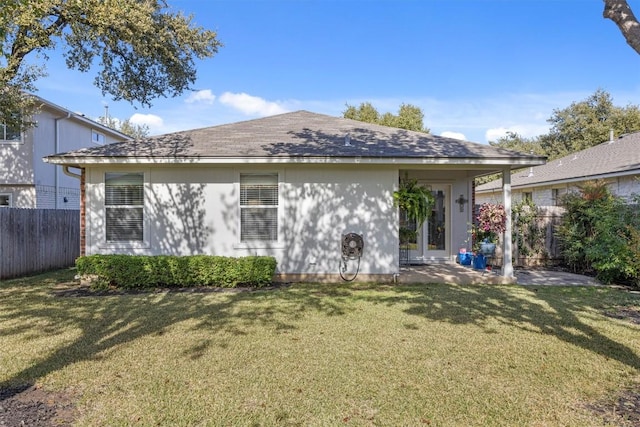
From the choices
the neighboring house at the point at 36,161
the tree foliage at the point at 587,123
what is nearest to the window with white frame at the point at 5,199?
the neighboring house at the point at 36,161

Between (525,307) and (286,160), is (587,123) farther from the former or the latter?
(286,160)

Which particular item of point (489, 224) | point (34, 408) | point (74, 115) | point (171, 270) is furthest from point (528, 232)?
point (74, 115)

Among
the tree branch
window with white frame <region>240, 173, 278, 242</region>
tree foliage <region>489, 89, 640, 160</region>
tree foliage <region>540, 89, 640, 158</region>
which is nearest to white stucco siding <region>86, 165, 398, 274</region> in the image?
window with white frame <region>240, 173, 278, 242</region>

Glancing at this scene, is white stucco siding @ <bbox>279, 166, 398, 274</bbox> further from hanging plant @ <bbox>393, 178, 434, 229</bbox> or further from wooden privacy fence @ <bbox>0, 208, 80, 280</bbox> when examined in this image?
wooden privacy fence @ <bbox>0, 208, 80, 280</bbox>

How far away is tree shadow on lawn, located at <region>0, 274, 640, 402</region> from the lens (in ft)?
16.0

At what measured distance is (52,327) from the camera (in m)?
5.65

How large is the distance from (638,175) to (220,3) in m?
13.0

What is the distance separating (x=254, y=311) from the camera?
21.3 ft

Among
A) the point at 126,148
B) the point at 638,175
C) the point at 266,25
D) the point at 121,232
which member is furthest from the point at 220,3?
the point at 638,175

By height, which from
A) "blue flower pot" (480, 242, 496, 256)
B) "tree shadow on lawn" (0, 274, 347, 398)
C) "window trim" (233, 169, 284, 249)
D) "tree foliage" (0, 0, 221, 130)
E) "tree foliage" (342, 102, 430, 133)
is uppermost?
"tree foliage" (342, 102, 430, 133)

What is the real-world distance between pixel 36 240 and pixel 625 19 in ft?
43.1

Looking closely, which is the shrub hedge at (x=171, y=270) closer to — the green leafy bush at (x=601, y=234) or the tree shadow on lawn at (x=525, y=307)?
the tree shadow on lawn at (x=525, y=307)

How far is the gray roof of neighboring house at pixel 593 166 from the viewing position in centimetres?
1277

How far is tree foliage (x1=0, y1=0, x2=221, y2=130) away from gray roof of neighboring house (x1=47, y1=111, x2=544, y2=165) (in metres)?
3.13
